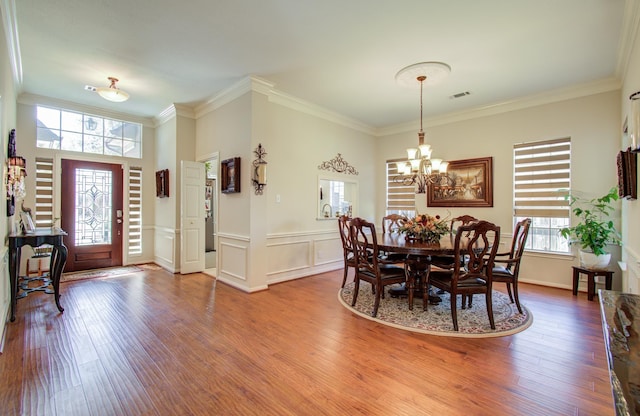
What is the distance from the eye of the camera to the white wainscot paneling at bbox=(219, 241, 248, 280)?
4223 millimetres

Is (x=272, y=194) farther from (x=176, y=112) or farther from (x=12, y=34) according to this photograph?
(x=12, y=34)

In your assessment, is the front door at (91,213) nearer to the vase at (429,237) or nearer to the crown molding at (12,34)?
the crown molding at (12,34)

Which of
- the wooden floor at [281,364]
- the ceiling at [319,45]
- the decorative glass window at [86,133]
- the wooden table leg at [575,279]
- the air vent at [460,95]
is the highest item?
the ceiling at [319,45]

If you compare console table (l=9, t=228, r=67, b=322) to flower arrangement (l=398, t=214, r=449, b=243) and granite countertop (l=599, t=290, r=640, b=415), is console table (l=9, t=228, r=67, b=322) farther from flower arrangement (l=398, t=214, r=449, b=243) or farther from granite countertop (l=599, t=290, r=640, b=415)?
granite countertop (l=599, t=290, r=640, b=415)

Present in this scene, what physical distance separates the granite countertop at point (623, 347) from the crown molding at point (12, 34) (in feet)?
13.8

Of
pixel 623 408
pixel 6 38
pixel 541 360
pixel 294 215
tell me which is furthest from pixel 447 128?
pixel 6 38

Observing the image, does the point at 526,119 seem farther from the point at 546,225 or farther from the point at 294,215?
the point at 294,215

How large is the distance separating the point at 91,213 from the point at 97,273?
3.68 ft

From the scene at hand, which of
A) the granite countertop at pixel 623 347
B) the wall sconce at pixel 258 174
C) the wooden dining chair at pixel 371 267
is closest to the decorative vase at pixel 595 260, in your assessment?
the wooden dining chair at pixel 371 267

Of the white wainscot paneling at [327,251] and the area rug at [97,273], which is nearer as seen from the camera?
the area rug at [97,273]

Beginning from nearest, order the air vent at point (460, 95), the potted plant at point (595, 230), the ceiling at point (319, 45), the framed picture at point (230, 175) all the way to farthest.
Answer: the ceiling at point (319, 45), the potted plant at point (595, 230), the framed picture at point (230, 175), the air vent at point (460, 95)

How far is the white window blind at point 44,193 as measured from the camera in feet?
15.9

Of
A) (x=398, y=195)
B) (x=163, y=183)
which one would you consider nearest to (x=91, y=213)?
(x=163, y=183)

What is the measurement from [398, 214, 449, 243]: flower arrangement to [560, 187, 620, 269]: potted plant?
1942 mm
